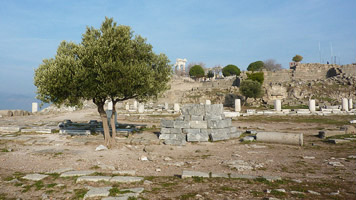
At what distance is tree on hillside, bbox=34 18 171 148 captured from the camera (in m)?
11.7

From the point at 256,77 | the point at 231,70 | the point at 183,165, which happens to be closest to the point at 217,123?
the point at 183,165

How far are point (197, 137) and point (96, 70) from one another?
7122 mm

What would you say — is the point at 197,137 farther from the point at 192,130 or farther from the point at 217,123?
the point at 217,123

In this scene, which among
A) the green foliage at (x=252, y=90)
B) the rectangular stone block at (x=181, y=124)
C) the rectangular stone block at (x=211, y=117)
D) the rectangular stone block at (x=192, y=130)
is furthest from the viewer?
the green foliage at (x=252, y=90)

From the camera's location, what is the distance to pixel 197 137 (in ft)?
48.9

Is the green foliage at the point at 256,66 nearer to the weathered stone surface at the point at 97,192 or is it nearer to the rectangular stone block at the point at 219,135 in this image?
the rectangular stone block at the point at 219,135

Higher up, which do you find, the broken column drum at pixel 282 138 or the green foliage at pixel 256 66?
the green foliage at pixel 256 66

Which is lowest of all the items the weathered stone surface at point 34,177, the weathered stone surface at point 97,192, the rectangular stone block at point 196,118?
the weathered stone surface at point 34,177

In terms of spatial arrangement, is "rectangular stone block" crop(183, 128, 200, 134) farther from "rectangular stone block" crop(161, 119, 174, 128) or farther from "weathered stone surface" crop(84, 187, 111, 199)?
"weathered stone surface" crop(84, 187, 111, 199)

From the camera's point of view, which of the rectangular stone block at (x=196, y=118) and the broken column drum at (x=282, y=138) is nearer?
the broken column drum at (x=282, y=138)

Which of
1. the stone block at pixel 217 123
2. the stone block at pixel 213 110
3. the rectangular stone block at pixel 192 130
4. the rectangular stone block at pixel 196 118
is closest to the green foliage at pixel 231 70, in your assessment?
the stone block at pixel 213 110

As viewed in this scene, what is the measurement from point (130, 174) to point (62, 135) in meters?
10.8

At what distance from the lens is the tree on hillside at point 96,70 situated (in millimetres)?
11742

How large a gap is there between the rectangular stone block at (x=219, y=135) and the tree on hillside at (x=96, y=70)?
17.3ft
